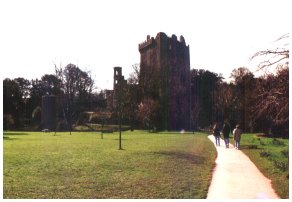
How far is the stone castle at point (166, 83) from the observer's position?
1512 inches

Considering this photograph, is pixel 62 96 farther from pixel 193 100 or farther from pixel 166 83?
pixel 193 100

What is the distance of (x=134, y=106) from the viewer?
54312 mm

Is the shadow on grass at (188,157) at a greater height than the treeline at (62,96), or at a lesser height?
lesser

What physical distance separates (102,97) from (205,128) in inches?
663

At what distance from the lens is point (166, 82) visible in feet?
139

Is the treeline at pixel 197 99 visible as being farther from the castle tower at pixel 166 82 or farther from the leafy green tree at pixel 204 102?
the castle tower at pixel 166 82

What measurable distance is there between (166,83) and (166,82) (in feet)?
1.07

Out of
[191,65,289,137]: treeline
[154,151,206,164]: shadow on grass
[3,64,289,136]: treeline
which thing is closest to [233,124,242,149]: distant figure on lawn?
[3,64,289,136]: treeline

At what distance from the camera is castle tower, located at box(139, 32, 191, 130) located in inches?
1521

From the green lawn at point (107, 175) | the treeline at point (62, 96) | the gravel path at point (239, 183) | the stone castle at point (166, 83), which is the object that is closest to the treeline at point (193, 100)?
the treeline at point (62, 96)

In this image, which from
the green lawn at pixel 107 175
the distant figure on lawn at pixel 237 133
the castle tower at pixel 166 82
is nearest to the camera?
the green lawn at pixel 107 175

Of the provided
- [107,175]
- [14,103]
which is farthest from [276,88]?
[14,103]

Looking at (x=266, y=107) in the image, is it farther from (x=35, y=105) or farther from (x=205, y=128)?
(x=205, y=128)

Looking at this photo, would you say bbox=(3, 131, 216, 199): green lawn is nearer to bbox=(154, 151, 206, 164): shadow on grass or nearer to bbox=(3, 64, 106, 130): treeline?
bbox=(154, 151, 206, 164): shadow on grass
